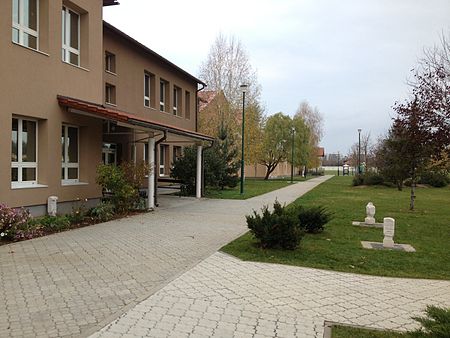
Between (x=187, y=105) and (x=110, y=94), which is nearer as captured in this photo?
(x=110, y=94)

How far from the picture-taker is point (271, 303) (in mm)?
4836

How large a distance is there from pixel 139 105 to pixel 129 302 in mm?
16931

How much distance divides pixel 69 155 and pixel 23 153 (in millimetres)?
2011

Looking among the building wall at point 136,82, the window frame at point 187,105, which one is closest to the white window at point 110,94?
the building wall at point 136,82

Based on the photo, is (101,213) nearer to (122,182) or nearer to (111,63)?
(122,182)

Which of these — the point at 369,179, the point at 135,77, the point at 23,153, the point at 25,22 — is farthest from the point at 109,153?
the point at 369,179

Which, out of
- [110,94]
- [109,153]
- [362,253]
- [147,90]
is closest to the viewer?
[362,253]

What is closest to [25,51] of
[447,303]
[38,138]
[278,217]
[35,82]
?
[35,82]

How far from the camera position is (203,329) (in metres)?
3.99

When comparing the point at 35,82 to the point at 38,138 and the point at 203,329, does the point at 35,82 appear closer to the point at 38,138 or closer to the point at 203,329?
the point at 38,138

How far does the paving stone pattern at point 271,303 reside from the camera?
13.3ft

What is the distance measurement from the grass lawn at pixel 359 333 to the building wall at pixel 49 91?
8.77 metres

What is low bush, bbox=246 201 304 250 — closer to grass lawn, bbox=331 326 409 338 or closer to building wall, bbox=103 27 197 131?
grass lawn, bbox=331 326 409 338

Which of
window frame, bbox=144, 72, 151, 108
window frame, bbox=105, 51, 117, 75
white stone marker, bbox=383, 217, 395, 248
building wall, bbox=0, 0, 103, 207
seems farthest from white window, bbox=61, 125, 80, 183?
white stone marker, bbox=383, 217, 395, 248
